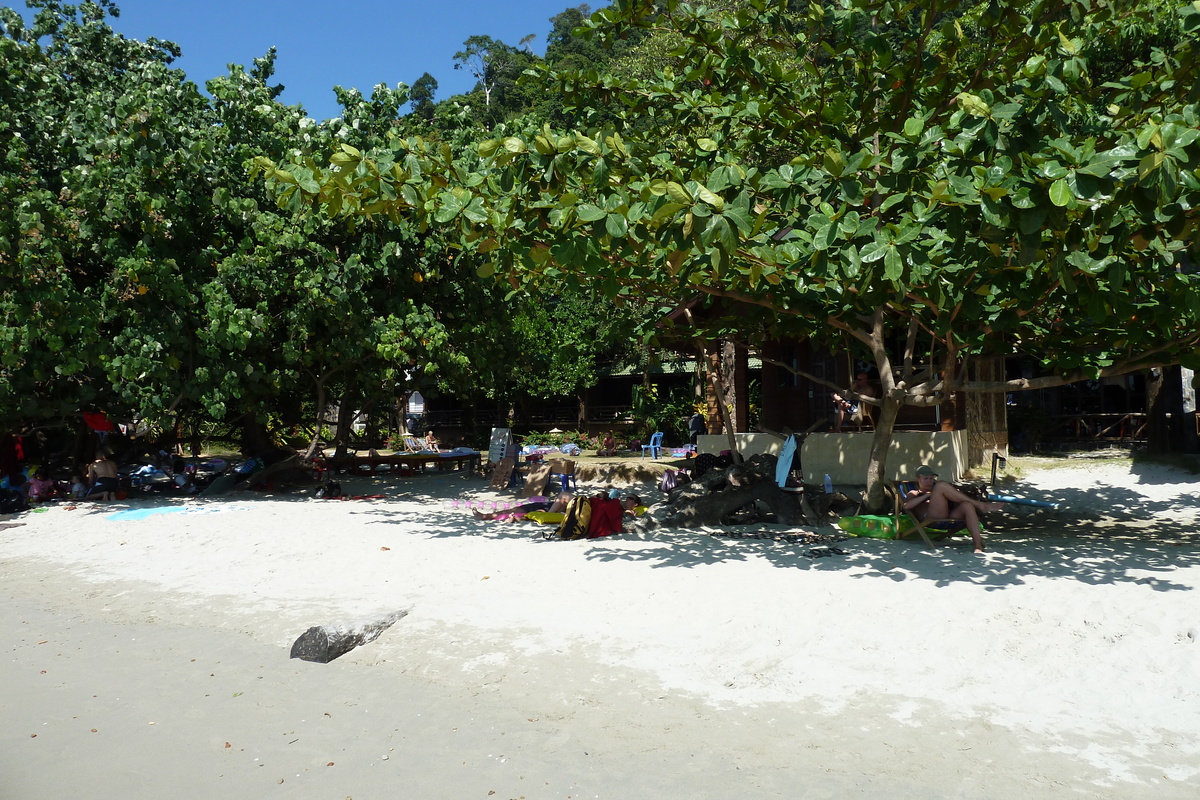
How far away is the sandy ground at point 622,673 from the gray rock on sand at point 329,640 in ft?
0.38

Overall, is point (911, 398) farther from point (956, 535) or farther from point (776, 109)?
point (776, 109)

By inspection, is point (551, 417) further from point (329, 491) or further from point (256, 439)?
point (329, 491)

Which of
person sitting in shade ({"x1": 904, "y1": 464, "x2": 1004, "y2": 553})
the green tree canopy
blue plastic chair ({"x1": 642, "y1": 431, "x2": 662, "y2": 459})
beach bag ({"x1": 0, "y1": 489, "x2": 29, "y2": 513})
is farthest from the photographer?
blue plastic chair ({"x1": 642, "y1": 431, "x2": 662, "y2": 459})

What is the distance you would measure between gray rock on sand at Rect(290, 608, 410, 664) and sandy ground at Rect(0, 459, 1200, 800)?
115 mm

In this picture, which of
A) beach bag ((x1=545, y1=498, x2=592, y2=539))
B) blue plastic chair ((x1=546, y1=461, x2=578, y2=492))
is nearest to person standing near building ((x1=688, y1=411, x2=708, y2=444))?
blue plastic chair ((x1=546, y1=461, x2=578, y2=492))

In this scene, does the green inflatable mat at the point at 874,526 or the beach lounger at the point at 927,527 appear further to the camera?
the green inflatable mat at the point at 874,526

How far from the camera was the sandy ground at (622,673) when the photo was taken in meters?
4.16

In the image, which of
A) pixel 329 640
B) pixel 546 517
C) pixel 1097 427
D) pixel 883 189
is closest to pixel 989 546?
pixel 883 189

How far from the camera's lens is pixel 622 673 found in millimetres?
5574

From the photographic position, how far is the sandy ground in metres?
4.16

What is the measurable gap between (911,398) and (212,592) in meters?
8.07

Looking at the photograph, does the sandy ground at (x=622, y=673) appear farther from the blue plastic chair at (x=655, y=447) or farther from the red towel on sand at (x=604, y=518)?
the blue plastic chair at (x=655, y=447)

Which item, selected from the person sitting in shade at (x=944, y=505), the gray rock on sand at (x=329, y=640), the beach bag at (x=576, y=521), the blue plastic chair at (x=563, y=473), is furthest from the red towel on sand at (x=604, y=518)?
the blue plastic chair at (x=563, y=473)

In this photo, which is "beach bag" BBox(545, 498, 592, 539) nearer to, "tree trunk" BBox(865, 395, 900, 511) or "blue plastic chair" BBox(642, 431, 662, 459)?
"tree trunk" BBox(865, 395, 900, 511)
